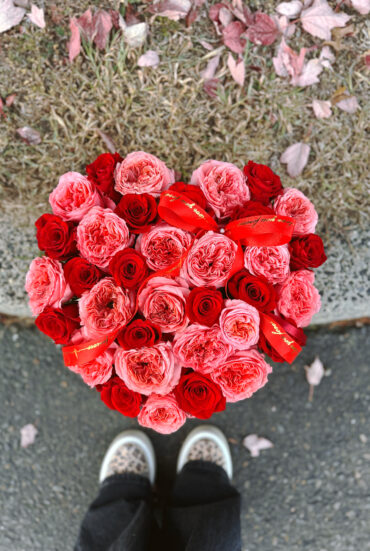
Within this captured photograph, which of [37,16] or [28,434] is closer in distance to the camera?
[37,16]

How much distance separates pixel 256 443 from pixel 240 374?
115 cm

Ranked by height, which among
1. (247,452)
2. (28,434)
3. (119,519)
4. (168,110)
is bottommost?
(247,452)

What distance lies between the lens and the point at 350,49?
1.59 meters

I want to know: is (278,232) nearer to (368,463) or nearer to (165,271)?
(165,271)

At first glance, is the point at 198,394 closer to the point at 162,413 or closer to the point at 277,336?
the point at 162,413

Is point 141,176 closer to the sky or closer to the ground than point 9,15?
closer to the ground

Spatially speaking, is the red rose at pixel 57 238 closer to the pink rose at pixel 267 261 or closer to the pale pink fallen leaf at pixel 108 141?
the pink rose at pixel 267 261

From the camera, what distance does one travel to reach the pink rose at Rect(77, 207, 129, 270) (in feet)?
3.15

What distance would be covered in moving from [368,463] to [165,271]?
1.62 meters

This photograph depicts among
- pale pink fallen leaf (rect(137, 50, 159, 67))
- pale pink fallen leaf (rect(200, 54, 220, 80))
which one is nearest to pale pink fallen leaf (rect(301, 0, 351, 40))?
pale pink fallen leaf (rect(200, 54, 220, 80))

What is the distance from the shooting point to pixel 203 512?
165 centimetres

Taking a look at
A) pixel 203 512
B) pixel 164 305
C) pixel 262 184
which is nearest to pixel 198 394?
pixel 164 305

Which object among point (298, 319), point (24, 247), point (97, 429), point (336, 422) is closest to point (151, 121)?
point (24, 247)

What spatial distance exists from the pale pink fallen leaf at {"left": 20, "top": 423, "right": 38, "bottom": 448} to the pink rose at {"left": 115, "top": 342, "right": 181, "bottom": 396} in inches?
50.0
